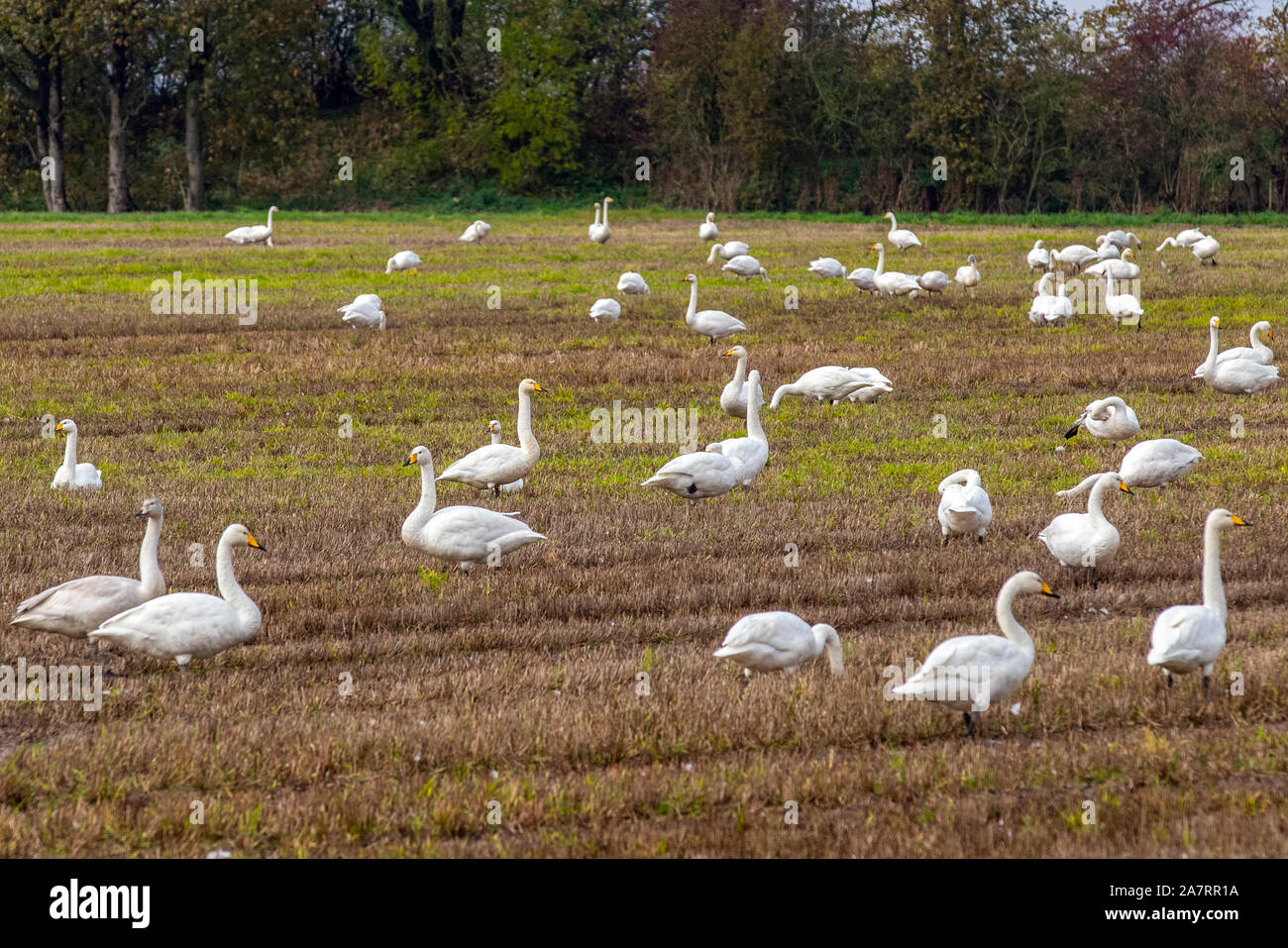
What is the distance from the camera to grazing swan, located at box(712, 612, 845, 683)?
7.45 metres

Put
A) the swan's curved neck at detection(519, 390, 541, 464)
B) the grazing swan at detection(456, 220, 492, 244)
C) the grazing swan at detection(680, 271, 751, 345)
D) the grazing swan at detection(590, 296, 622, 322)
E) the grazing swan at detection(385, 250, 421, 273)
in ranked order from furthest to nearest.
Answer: the grazing swan at detection(456, 220, 492, 244) → the grazing swan at detection(385, 250, 421, 273) → the grazing swan at detection(590, 296, 622, 322) → the grazing swan at detection(680, 271, 751, 345) → the swan's curved neck at detection(519, 390, 541, 464)

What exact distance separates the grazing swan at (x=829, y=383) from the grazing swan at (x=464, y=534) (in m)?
6.76

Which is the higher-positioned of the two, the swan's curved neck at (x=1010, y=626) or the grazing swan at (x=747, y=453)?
the grazing swan at (x=747, y=453)

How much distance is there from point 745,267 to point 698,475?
16785 millimetres

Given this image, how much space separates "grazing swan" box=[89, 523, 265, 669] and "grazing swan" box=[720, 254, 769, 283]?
2076 centimetres

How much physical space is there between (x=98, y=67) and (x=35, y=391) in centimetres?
3782

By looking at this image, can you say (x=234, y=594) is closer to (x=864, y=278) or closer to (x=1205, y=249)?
(x=864, y=278)

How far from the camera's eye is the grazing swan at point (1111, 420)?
13.5 metres

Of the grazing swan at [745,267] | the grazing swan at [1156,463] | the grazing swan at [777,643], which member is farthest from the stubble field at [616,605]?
the grazing swan at [745,267]

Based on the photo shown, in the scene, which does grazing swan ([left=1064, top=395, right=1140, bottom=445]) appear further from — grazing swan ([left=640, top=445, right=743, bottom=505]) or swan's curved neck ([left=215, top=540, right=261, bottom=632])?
swan's curved neck ([left=215, top=540, right=261, bottom=632])

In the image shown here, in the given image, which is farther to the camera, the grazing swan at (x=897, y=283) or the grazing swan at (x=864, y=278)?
the grazing swan at (x=864, y=278)

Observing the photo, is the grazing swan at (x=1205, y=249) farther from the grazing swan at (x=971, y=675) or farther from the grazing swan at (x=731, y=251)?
the grazing swan at (x=971, y=675)

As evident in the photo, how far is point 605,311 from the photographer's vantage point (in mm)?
22672

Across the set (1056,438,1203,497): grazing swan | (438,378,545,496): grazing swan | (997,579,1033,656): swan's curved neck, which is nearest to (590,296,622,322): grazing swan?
(438,378,545,496): grazing swan
